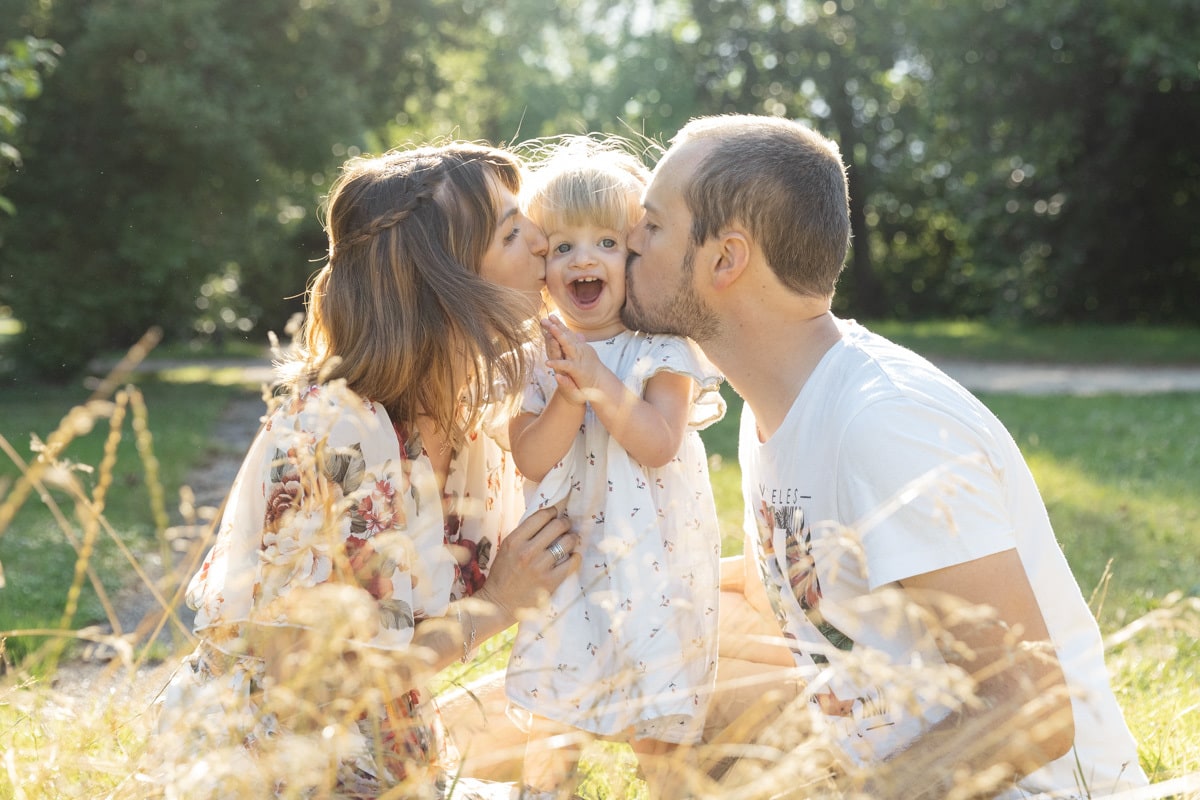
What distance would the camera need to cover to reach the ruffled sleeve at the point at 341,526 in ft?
7.72

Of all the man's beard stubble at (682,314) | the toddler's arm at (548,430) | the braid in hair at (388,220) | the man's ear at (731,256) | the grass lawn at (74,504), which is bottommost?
the grass lawn at (74,504)

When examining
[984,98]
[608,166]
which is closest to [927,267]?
[984,98]

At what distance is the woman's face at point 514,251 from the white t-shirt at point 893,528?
728 mm

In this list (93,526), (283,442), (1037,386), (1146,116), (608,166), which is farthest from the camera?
(1146,116)

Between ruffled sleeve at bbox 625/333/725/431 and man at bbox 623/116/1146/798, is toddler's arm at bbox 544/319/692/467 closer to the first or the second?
ruffled sleeve at bbox 625/333/725/431

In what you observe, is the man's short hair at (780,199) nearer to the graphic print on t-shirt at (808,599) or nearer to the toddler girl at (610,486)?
the toddler girl at (610,486)

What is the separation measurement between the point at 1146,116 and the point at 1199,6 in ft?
15.7

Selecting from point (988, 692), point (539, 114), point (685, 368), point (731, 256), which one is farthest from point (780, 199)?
point (539, 114)

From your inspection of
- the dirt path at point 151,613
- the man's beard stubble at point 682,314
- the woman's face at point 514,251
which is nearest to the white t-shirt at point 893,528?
the man's beard stubble at point 682,314

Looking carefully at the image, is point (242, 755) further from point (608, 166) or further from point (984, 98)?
point (984, 98)

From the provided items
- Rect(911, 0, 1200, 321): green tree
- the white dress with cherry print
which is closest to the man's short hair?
the white dress with cherry print

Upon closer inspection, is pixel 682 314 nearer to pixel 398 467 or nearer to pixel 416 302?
pixel 416 302

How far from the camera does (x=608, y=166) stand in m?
3.00

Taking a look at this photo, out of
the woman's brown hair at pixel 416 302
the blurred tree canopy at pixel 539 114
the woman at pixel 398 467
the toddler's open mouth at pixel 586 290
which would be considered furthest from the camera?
the blurred tree canopy at pixel 539 114
